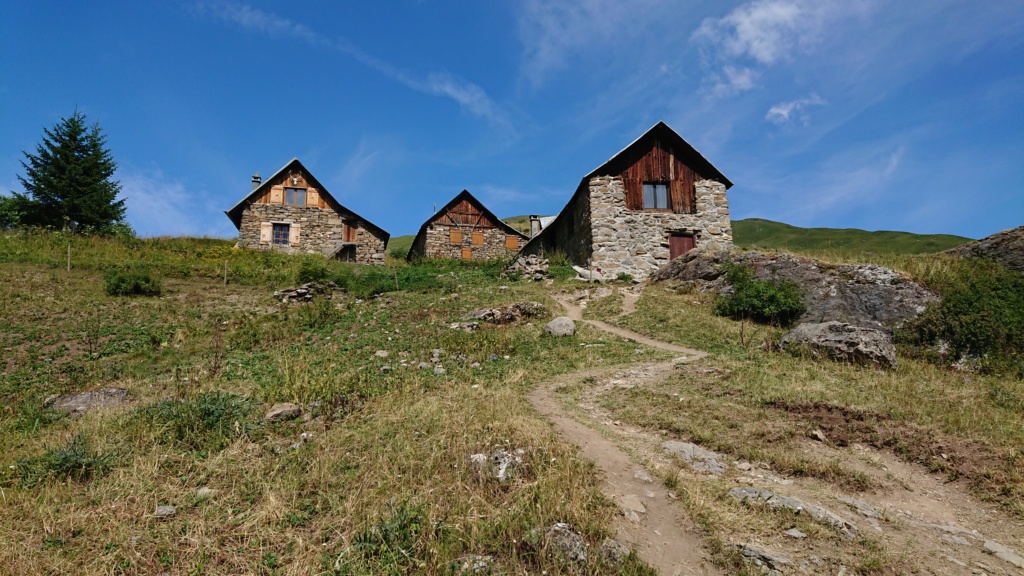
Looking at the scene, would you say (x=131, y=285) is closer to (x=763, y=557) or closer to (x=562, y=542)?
(x=562, y=542)

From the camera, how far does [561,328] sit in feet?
48.2

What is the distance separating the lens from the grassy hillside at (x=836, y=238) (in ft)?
196

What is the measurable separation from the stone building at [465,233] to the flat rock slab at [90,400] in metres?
32.1

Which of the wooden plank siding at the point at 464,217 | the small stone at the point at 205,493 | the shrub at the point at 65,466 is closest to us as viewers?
the small stone at the point at 205,493

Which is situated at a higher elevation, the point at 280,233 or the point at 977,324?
the point at 280,233

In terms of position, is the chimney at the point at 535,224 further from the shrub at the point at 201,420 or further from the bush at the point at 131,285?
the shrub at the point at 201,420

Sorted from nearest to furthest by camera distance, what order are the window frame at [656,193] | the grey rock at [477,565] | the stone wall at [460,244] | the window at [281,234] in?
the grey rock at [477,565]
the window frame at [656,193]
the window at [281,234]
the stone wall at [460,244]

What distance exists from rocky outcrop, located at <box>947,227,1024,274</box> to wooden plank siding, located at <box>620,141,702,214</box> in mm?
11674

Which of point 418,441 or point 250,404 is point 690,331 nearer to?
point 418,441

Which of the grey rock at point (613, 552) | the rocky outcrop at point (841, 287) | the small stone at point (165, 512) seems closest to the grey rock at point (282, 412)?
A: the small stone at point (165, 512)

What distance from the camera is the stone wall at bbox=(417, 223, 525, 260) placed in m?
41.0

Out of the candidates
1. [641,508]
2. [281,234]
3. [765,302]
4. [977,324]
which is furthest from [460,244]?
[641,508]

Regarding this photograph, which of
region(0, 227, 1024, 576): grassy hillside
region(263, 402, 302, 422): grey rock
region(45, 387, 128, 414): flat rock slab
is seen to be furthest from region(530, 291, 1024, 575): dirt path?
region(45, 387, 128, 414): flat rock slab

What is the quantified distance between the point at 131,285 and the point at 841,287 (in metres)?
28.2
